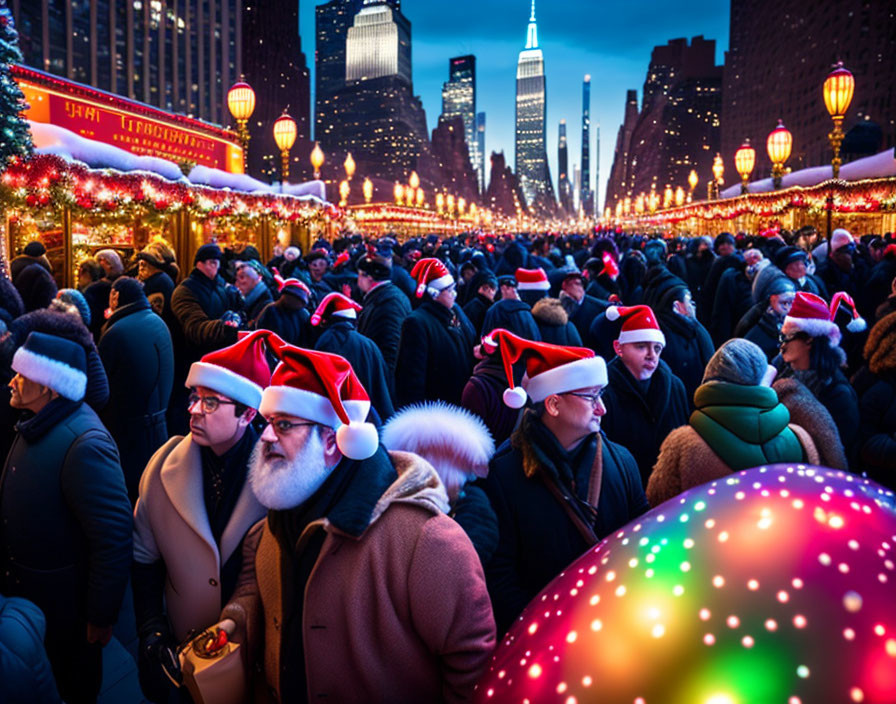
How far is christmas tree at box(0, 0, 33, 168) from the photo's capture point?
779 centimetres

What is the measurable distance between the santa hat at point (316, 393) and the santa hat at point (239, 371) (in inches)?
17.8

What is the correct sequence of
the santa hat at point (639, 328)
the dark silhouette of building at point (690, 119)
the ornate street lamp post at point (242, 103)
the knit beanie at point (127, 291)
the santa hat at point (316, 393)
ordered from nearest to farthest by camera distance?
the santa hat at point (316, 393), the santa hat at point (639, 328), the knit beanie at point (127, 291), the ornate street lamp post at point (242, 103), the dark silhouette of building at point (690, 119)

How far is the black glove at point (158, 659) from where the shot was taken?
2418mm

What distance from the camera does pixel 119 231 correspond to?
15.9 metres

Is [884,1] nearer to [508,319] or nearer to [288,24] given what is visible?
[508,319]

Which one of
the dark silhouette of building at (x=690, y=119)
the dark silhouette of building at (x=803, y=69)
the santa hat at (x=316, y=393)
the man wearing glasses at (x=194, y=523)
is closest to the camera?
the santa hat at (x=316, y=393)

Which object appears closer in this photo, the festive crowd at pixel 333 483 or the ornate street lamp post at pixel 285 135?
the festive crowd at pixel 333 483

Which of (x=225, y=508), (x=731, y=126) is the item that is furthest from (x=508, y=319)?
(x=731, y=126)

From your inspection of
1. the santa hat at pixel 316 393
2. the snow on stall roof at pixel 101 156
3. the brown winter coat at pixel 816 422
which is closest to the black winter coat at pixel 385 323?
the brown winter coat at pixel 816 422

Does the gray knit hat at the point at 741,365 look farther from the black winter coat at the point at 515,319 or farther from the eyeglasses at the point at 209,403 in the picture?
the black winter coat at the point at 515,319

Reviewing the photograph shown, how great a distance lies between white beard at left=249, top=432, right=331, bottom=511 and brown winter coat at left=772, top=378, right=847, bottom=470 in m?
2.28

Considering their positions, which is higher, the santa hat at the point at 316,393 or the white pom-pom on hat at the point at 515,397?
the santa hat at the point at 316,393

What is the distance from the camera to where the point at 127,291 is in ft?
17.1

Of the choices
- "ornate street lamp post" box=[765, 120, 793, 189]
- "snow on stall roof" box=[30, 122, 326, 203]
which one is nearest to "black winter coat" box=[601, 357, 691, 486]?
"snow on stall roof" box=[30, 122, 326, 203]
